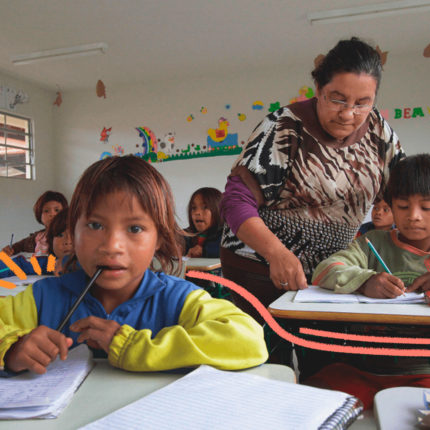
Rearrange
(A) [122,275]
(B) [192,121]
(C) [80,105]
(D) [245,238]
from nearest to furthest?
1. (A) [122,275]
2. (D) [245,238]
3. (B) [192,121]
4. (C) [80,105]

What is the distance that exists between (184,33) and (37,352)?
14.9ft

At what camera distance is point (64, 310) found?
0.86 m

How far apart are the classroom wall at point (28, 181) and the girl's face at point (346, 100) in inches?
221

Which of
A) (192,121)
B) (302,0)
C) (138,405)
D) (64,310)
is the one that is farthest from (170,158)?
(138,405)

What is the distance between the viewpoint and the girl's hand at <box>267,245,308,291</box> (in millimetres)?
1189

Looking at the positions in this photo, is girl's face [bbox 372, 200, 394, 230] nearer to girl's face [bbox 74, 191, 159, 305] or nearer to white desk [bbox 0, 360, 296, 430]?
girl's face [bbox 74, 191, 159, 305]

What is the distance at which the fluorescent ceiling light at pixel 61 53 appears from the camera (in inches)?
192

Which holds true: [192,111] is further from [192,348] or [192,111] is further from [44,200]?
[192,348]

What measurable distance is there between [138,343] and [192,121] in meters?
5.55

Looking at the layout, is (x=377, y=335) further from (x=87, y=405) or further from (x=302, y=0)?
(x=302, y=0)

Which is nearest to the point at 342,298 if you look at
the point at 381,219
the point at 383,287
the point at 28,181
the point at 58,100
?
the point at 383,287

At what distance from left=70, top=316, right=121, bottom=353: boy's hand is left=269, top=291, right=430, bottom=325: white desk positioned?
17.7 inches

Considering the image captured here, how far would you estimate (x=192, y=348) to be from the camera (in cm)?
64

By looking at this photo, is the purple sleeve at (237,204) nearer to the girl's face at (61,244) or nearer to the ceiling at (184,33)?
the girl's face at (61,244)
